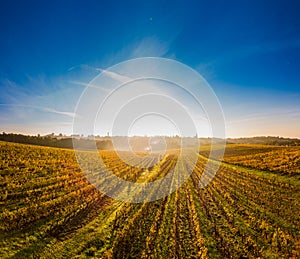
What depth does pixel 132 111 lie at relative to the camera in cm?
3341

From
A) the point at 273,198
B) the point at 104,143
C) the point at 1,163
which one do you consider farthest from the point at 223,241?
the point at 104,143

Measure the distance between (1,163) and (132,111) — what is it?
1765cm

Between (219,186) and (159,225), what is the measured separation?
10.8 m

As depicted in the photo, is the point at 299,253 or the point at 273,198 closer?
the point at 299,253

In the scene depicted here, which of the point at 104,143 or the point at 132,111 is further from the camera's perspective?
the point at 104,143

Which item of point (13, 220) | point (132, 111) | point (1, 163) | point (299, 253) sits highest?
point (132, 111)

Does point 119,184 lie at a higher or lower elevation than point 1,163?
lower

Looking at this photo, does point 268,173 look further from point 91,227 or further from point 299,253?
point 91,227

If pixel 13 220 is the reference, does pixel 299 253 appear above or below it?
below

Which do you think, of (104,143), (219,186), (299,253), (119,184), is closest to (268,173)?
(219,186)

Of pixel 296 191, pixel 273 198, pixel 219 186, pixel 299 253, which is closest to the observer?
pixel 299 253

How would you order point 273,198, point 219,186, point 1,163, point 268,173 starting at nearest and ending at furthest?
point 273,198, point 219,186, point 1,163, point 268,173

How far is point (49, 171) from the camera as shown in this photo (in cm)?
2339

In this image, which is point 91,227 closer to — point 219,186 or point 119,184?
point 119,184
